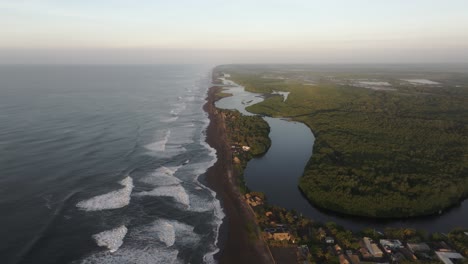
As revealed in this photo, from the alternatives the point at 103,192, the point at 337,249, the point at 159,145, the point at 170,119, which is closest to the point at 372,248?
the point at 337,249

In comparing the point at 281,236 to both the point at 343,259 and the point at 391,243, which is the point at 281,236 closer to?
the point at 343,259

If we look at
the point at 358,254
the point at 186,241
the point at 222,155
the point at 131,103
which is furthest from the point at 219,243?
the point at 131,103

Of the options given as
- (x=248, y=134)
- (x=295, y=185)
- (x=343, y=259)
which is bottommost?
(x=295, y=185)

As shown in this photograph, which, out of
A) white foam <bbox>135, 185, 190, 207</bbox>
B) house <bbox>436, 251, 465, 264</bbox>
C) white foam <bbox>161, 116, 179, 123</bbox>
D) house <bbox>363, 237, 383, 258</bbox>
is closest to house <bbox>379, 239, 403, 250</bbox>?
house <bbox>363, 237, 383, 258</bbox>

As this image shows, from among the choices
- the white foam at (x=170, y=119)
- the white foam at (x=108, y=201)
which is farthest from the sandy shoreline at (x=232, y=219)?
the white foam at (x=170, y=119)

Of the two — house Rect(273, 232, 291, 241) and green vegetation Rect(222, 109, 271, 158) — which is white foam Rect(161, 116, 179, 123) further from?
house Rect(273, 232, 291, 241)

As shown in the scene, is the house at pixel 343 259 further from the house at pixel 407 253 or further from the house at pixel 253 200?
the house at pixel 253 200
